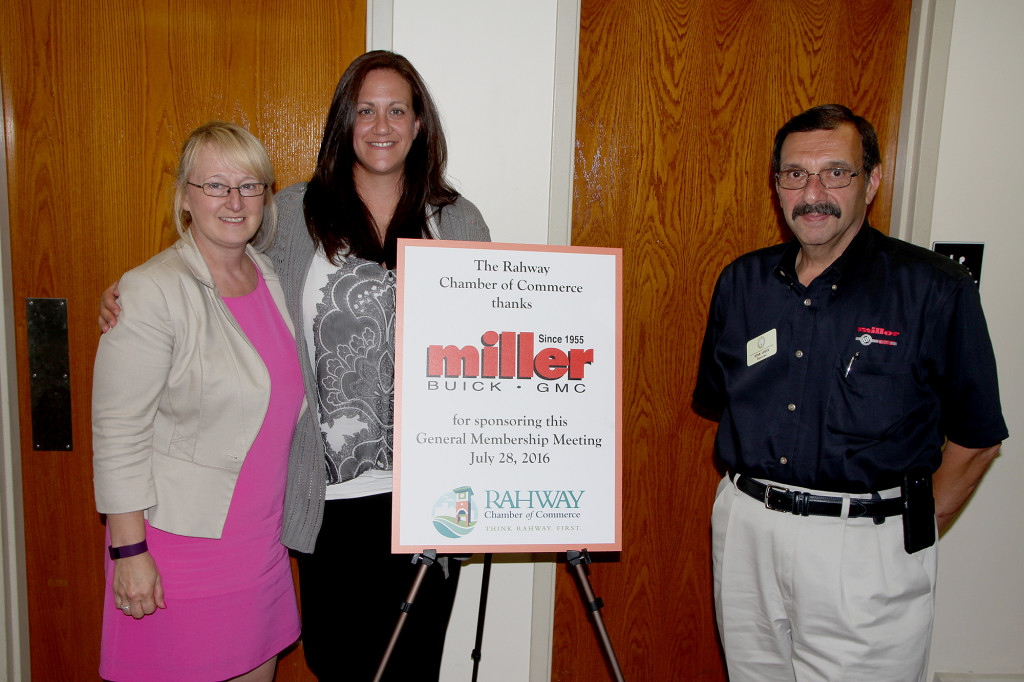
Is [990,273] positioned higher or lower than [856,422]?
higher

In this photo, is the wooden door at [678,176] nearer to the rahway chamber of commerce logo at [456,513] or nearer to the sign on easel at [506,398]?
the sign on easel at [506,398]

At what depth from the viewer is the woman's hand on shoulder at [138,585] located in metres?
1.37

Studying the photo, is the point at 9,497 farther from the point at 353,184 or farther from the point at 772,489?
the point at 772,489

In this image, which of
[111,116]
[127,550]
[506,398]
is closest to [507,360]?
[506,398]

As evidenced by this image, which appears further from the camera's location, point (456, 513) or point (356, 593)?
point (356, 593)

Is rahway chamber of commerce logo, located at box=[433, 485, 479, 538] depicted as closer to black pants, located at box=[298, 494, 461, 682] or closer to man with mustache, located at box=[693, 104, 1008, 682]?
black pants, located at box=[298, 494, 461, 682]

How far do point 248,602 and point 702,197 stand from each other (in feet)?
6.07

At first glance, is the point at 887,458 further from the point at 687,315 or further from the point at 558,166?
the point at 558,166

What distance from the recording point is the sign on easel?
1392mm

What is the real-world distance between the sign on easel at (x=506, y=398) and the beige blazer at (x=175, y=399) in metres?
0.38

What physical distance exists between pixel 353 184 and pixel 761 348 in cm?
113

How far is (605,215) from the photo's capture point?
217 cm

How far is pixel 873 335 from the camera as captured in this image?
1.49 metres

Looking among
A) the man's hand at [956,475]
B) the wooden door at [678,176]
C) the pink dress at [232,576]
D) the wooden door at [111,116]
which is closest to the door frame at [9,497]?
the wooden door at [111,116]
